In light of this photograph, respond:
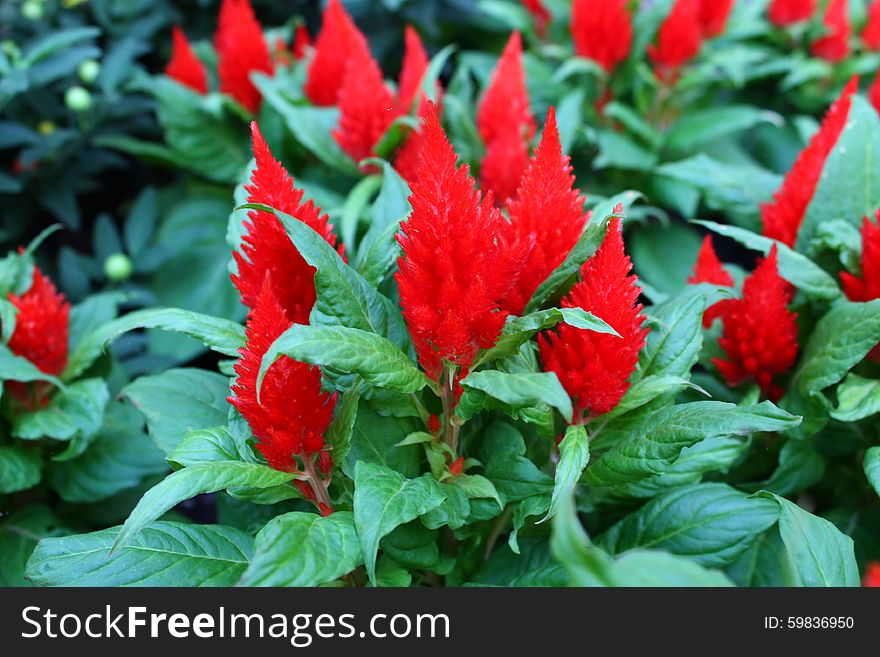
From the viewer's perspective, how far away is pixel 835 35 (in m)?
2.71

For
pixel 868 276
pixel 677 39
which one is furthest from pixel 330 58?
pixel 868 276

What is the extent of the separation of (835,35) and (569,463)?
219cm

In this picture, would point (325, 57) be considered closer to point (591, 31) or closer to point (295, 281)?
point (591, 31)

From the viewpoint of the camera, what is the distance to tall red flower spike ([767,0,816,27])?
2814mm

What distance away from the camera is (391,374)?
1.20 metres

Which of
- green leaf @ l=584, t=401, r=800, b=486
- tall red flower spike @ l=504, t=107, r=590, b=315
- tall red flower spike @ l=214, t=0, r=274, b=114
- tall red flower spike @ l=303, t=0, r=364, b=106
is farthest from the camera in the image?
tall red flower spike @ l=214, t=0, r=274, b=114

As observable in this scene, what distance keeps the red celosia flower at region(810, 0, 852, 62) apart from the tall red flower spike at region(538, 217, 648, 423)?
193cm

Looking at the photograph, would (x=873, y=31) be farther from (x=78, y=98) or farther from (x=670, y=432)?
(x=78, y=98)

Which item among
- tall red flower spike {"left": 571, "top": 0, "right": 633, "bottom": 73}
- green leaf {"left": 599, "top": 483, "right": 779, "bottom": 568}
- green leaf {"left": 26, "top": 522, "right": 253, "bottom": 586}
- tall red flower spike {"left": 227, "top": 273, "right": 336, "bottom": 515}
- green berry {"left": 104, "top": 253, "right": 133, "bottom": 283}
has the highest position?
tall red flower spike {"left": 571, "top": 0, "right": 633, "bottom": 73}

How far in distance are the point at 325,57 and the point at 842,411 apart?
5.20ft

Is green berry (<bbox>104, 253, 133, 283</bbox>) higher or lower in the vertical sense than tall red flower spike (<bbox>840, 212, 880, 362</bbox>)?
lower

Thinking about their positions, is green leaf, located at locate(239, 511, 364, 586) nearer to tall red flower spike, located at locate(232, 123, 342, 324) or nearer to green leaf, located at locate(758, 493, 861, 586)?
tall red flower spike, located at locate(232, 123, 342, 324)

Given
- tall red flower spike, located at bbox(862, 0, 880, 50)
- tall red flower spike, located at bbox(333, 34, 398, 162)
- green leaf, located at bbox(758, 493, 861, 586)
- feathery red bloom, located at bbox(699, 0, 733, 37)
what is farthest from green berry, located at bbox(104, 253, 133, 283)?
tall red flower spike, located at bbox(862, 0, 880, 50)

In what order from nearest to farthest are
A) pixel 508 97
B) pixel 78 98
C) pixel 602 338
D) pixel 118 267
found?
1. pixel 602 338
2. pixel 508 97
3. pixel 118 267
4. pixel 78 98
